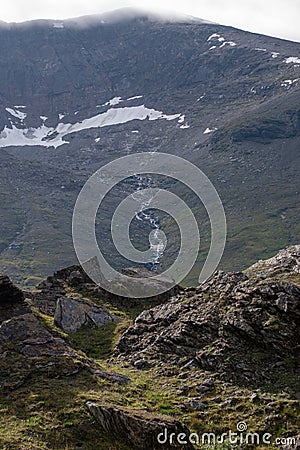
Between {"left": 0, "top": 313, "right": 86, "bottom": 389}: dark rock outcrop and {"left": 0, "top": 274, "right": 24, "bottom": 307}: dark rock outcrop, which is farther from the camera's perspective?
{"left": 0, "top": 274, "right": 24, "bottom": 307}: dark rock outcrop

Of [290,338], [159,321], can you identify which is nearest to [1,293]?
[159,321]

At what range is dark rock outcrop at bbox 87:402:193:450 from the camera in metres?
20.9

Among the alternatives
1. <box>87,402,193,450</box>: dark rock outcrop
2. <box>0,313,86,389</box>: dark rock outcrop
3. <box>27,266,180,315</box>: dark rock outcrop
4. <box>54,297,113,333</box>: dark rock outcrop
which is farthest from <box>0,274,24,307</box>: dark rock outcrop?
<box>87,402,193,450</box>: dark rock outcrop

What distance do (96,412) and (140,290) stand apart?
2530cm

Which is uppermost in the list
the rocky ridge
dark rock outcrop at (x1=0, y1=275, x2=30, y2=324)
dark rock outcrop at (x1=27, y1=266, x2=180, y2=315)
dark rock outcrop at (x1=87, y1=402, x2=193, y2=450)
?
dark rock outcrop at (x1=27, y1=266, x2=180, y2=315)

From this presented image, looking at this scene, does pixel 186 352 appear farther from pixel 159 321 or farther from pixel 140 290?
pixel 140 290

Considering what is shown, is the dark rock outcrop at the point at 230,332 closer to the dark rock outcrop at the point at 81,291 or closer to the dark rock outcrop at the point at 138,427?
the dark rock outcrop at the point at 138,427

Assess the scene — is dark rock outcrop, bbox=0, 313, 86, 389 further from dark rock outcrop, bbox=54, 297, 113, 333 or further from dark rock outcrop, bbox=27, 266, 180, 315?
dark rock outcrop, bbox=27, 266, 180, 315

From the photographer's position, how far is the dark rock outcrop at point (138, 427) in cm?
2089

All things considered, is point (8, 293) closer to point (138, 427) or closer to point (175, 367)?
point (175, 367)

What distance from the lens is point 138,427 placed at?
21.4m

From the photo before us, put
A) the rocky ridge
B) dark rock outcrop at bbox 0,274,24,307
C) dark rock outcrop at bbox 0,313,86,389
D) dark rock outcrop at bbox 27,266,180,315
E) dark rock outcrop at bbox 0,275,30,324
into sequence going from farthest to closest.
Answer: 1. dark rock outcrop at bbox 27,266,180,315
2. dark rock outcrop at bbox 0,274,24,307
3. dark rock outcrop at bbox 0,275,30,324
4. dark rock outcrop at bbox 0,313,86,389
5. the rocky ridge

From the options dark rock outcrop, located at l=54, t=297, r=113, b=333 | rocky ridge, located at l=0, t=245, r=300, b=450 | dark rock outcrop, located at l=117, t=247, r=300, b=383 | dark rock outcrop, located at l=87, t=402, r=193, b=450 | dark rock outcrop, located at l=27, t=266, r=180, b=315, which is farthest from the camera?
dark rock outcrop, located at l=27, t=266, r=180, b=315

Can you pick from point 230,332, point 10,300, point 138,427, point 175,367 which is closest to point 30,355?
point 175,367
